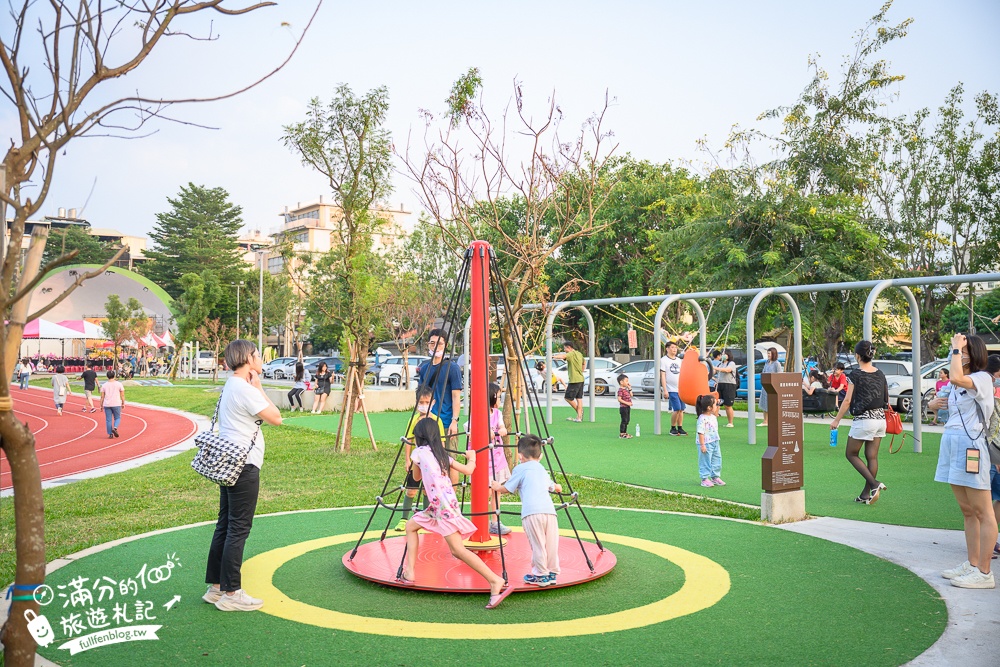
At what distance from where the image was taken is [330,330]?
59.0m

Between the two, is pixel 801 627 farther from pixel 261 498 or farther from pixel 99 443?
pixel 99 443

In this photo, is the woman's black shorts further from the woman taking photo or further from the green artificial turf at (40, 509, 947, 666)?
the green artificial turf at (40, 509, 947, 666)

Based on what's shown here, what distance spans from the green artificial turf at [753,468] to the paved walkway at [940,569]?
1.88 feet

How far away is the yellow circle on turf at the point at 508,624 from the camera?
5145 mm

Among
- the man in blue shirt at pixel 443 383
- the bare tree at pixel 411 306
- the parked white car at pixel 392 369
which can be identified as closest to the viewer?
the man in blue shirt at pixel 443 383

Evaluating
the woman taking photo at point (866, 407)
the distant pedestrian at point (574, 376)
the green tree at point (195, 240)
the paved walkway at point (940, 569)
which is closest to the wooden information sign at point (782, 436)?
the paved walkway at point (940, 569)

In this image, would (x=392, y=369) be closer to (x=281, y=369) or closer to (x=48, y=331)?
(x=281, y=369)

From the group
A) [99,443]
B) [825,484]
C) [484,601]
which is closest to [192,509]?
[484,601]

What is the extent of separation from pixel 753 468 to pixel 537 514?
7468mm

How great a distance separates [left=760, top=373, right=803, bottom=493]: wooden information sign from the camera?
28.3ft

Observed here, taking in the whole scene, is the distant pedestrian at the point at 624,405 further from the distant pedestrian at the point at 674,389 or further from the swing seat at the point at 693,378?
the swing seat at the point at 693,378

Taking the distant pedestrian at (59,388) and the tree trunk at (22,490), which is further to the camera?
the distant pedestrian at (59,388)

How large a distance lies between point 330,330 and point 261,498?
→ 49.5 metres

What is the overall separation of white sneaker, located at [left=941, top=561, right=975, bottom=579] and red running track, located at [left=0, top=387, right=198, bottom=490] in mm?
11854
